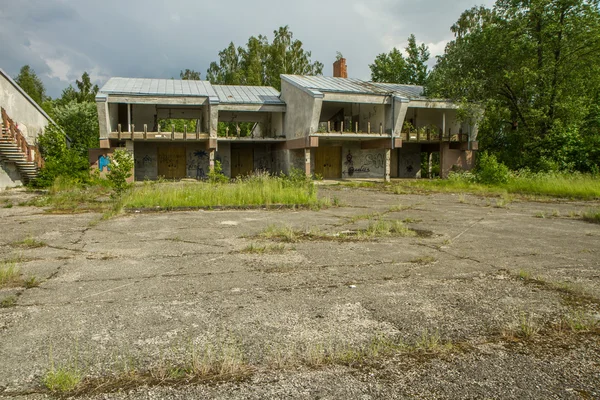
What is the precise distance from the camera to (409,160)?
3222cm

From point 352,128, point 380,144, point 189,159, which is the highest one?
point 352,128

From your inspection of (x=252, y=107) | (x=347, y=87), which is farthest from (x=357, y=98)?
(x=252, y=107)

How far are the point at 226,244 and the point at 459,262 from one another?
137 inches

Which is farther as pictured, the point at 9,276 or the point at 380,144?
the point at 380,144

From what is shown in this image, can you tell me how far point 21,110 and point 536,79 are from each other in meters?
28.9

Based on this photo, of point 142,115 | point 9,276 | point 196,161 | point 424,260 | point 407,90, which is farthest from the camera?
point 407,90

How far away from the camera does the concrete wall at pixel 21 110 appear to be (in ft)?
68.7

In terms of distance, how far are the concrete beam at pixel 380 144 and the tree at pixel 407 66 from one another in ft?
45.1

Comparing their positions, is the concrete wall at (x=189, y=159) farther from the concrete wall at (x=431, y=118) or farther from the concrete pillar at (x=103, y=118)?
the concrete wall at (x=431, y=118)

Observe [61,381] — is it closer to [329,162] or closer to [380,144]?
[380,144]

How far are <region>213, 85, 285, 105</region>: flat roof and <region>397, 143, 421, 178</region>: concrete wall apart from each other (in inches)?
397

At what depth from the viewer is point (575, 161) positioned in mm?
22844

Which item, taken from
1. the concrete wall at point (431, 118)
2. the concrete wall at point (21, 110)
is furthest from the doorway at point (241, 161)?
the concrete wall at point (21, 110)

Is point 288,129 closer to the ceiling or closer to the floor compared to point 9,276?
closer to the ceiling
